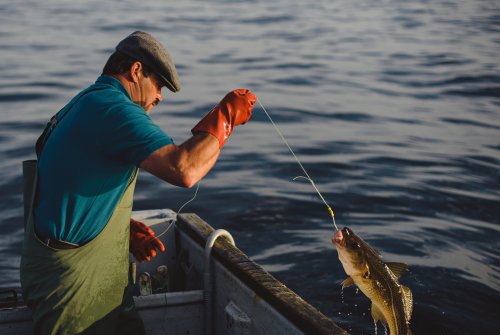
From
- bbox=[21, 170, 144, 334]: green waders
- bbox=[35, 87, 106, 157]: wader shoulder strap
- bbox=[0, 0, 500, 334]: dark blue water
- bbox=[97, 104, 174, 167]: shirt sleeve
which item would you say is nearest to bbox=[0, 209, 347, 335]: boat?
bbox=[21, 170, 144, 334]: green waders

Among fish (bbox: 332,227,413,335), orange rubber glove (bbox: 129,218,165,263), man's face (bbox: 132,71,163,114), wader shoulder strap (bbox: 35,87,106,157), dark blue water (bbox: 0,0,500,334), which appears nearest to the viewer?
wader shoulder strap (bbox: 35,87,106,157)

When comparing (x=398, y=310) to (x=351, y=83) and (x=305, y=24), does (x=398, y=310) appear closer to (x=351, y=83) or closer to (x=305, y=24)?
(x=351, y=83)

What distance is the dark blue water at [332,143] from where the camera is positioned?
8406 millimetres

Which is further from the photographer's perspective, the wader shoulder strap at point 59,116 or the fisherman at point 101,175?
the wader shoulder strap at point 59,116

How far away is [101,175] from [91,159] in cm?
11

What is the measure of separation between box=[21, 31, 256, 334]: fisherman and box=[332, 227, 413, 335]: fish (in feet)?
2.93

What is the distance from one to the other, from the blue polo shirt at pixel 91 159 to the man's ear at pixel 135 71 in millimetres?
91

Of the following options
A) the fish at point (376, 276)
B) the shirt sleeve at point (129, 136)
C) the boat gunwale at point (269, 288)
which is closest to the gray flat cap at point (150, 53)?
the shirt sleeve at point (129, 136)

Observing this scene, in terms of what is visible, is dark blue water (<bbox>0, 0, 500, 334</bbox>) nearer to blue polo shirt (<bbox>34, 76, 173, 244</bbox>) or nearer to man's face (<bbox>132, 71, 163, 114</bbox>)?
man's face (<bbox>132, 71, 163, 114</bbox>)

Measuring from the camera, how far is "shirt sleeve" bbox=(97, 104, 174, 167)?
3.41 metres

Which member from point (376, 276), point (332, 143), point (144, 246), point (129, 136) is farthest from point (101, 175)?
point (332, 143)

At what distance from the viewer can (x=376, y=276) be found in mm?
3941

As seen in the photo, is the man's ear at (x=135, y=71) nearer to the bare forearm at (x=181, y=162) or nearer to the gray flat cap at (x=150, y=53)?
the gray flat cap at (x=150, y=53)

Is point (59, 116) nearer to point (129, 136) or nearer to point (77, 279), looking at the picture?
point (129, 136)
